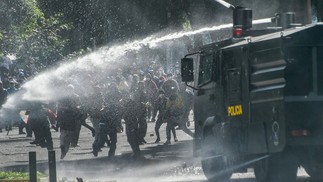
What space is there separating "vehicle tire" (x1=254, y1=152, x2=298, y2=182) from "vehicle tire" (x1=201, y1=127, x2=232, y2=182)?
191cm

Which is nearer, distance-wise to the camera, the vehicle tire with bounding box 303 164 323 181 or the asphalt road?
the vehicle tire with bounding box 303 164 323 181

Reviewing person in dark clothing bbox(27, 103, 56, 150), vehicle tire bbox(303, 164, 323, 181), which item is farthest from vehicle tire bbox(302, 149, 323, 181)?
person in dark clothing bbox(27, 103, 56, 150)

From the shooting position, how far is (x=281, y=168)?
53.9 feet

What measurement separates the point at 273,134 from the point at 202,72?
11.3 ft

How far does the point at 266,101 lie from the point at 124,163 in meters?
9.09

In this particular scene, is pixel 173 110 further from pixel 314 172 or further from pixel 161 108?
pixel 314 172

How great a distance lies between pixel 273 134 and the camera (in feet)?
51.9

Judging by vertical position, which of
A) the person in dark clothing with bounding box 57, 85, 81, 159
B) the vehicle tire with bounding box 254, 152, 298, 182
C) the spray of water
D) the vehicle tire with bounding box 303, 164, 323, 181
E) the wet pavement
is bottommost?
the wet pavement

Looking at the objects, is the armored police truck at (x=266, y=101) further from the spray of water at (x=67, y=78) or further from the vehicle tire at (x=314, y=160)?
the spray of water at (x=67, y=78)

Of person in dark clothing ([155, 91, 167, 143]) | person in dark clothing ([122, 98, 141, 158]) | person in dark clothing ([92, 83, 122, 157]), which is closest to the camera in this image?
person in dark clothing ([92, 83, 122, 157])

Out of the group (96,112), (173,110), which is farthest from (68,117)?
(173,110)

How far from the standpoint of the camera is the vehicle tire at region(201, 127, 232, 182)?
18.6 m

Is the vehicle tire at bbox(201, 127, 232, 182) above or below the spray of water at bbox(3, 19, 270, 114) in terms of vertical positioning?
below

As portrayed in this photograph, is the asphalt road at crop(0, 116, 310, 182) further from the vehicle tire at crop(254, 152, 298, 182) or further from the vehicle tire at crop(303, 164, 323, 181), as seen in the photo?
the vehicle tire at crop(254, 152, 298, 182)
